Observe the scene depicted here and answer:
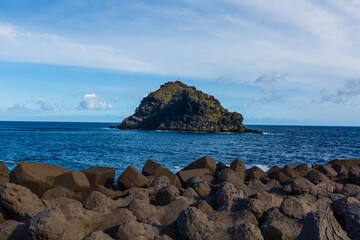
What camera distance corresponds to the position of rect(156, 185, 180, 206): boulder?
7305 mm

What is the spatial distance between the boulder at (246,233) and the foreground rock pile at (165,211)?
0.01 meters

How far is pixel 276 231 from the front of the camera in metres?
4.92

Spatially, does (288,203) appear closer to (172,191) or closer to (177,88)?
(172,191)

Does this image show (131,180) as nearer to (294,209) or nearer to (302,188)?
(302,188)

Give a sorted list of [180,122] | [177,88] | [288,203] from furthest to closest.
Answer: [177,88]
[180,122]
[288,203]

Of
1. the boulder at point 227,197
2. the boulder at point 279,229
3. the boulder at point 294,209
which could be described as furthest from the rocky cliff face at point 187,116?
the boulder at point 279,229

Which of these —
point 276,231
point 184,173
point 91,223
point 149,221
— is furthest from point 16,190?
point 184,173

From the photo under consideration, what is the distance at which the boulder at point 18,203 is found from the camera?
5.68 metres

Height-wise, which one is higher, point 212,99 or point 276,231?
point 212,99

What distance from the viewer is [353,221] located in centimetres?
452

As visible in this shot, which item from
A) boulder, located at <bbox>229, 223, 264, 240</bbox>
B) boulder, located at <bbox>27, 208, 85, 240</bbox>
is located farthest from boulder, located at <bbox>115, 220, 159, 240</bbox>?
boulder, located at <bbox>229, 223, 264, 240</bbox>

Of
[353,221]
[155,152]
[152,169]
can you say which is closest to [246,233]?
[353,221]

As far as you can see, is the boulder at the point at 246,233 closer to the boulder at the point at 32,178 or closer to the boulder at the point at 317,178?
the boulder at the point at 32,178

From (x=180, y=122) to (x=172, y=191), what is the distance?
8791 cm
